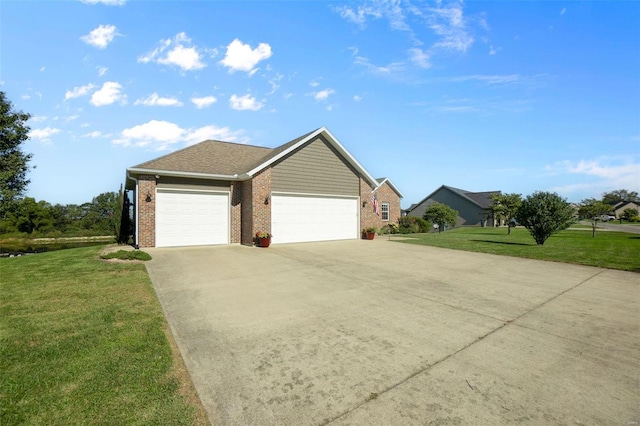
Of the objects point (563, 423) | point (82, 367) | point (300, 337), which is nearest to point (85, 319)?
point (82, 367)

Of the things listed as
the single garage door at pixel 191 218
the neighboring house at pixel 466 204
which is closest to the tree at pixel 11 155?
the single garage door at pixel 191 218

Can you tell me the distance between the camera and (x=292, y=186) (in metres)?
14.8

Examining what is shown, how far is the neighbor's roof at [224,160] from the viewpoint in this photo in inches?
504

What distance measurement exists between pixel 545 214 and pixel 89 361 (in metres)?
17.1

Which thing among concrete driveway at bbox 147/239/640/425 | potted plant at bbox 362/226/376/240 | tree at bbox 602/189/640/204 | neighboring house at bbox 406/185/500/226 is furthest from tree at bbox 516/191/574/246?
tree at bbox 602/189/640/204

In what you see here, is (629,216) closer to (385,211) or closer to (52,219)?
(385,211)

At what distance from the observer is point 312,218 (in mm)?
15430

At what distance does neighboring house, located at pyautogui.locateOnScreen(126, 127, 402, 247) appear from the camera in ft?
41.1

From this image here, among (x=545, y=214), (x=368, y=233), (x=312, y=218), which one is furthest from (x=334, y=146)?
(x=545, y=214)

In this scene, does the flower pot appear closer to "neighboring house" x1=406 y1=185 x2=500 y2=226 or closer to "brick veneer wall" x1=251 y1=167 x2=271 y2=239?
"brick veneer wall" x1=251 y1=167 x2=271 y2=239

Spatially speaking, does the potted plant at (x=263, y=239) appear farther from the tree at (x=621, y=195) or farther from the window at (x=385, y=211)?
the tree at (x=621, y=195)

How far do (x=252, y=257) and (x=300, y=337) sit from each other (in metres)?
6.85

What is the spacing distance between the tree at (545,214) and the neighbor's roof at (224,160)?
807 centimetres

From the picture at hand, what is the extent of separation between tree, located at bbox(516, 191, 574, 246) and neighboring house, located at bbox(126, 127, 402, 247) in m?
7.94
